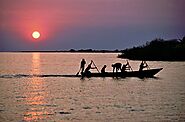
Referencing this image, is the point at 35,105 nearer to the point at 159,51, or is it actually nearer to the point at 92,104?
the point at 92,104

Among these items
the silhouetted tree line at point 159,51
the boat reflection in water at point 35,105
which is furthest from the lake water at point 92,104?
the silhouetted tree line at point 159,51

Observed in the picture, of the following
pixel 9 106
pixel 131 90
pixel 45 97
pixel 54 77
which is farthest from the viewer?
pixel 54 77

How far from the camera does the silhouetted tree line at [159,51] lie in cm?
12698

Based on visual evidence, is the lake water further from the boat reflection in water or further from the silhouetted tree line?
the silhouetted tree line

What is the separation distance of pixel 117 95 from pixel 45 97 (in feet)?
19.8

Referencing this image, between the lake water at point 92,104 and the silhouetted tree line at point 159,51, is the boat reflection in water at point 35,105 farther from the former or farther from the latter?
the silhouetted tree line at point 159,51

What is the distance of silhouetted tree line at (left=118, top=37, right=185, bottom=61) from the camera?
12698cm

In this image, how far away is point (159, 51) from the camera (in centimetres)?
13425

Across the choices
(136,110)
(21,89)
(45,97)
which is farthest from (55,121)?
(21,89)

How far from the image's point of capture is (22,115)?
2431cm

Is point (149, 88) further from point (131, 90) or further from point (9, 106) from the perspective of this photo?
point (9, 106)

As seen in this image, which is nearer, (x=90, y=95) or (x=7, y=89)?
(x=90, y=95)

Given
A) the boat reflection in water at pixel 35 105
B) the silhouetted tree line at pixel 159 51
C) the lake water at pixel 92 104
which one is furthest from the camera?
the silhouetted tree line at pixel 159 51

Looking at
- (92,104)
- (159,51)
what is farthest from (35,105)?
(159,51)
